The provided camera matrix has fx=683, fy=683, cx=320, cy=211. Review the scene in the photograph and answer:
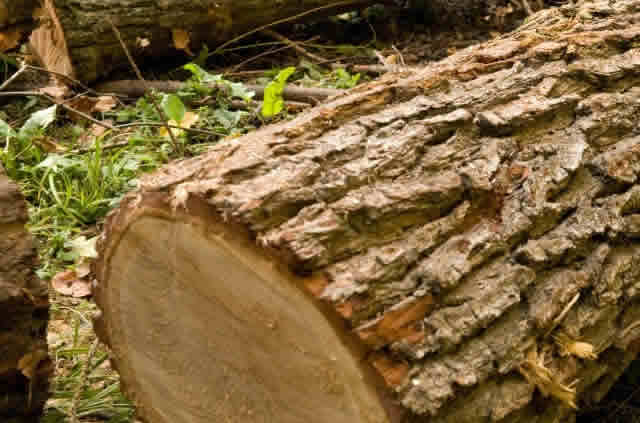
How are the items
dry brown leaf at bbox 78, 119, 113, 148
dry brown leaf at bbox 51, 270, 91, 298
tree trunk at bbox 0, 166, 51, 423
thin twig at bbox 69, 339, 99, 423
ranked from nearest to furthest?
tree trunk at bbox 0, 166, 51, 423, thin twig at bbox 69, 339, 99, 423, dry brown leaf at bbox 51, 270, 91, 298, dry brown leaf at bbox 78, 119, 113, 148

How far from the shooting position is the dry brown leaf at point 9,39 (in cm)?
349

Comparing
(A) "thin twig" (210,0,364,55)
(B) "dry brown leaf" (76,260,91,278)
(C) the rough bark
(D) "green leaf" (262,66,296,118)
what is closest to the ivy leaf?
(C) the rough bark

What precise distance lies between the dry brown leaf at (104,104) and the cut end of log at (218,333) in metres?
1.99

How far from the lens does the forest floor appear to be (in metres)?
2.13

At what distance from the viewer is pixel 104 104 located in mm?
3506

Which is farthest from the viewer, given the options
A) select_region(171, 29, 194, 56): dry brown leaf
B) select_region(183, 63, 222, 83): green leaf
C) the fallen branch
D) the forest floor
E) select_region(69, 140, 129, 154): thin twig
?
select_region(171, 29, 194, 56): dry brown leaf

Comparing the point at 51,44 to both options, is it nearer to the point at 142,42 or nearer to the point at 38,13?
the point at 38,13

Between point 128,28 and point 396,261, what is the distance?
2835 millimetres

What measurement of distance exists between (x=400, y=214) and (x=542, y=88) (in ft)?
2.11

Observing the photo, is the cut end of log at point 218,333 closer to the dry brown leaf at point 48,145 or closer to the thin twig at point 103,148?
the thin twig at point 103,148

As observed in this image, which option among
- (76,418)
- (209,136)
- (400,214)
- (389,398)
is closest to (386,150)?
(400,214)

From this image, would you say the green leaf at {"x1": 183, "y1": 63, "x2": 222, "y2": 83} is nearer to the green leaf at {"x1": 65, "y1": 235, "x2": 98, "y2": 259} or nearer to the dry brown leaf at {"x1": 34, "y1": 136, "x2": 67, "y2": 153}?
the dry brown leaf at {"x1": 34, "y1": 136, "x2": 67, "y2": 153}

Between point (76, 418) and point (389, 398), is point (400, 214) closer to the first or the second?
point (389, 398)

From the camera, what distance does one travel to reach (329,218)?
51.1 inches
